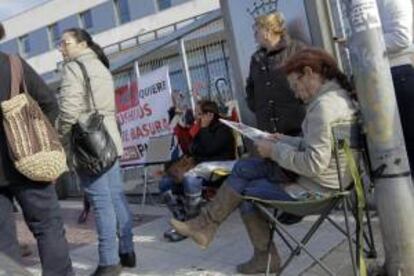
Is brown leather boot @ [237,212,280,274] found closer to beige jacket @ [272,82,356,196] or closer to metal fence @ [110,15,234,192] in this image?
beige jacket @ [272,82,356,196]

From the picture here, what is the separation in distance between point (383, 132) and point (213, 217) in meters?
1.28

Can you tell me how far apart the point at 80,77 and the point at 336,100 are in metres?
1.95

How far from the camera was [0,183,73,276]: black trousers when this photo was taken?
13.3ft

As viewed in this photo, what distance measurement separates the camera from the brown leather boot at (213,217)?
4.37 meters

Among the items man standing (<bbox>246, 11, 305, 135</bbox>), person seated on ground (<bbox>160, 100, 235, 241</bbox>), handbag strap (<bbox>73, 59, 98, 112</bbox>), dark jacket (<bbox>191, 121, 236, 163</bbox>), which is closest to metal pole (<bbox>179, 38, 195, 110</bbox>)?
person seated on ground (<bbox>160, 100, 235, 241</bbox>)

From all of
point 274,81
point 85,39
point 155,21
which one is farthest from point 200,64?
point 155,21

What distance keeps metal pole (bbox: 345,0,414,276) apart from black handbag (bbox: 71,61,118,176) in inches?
74.0

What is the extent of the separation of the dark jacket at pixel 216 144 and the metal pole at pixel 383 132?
256 centimetres

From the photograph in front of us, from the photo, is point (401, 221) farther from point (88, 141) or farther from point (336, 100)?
point (88, 141)

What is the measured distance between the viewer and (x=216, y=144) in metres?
6.31

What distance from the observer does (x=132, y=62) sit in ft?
30.2

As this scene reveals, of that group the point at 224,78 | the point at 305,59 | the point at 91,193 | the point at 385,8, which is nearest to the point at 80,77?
the point at 91,193

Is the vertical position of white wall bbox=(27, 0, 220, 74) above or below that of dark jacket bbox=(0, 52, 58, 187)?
above

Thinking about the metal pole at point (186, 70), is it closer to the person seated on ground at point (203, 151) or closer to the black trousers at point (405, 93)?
the person seated on ground at point (203, 151)
